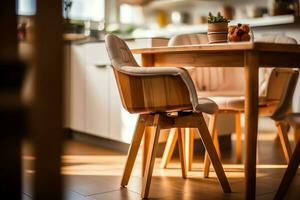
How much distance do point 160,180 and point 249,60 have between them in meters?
0.95

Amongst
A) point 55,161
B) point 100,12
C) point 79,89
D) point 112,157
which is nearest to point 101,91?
point 79,89

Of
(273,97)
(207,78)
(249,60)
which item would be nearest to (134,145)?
(249,60)

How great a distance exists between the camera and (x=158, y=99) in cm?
220

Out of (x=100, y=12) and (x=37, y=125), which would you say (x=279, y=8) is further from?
(x=37, y=125)

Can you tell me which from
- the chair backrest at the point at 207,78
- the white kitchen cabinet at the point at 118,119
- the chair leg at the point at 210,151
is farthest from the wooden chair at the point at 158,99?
the white kitchen cabinet at the point at 118,119

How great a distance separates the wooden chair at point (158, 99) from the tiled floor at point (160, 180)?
5.9 inches

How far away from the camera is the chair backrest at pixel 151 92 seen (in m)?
2.18

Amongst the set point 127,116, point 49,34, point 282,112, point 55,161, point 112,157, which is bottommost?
point 112,157

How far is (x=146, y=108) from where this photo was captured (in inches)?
87.0

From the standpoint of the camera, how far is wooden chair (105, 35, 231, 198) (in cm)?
216

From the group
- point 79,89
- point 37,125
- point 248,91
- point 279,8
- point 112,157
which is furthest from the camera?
point 279,8

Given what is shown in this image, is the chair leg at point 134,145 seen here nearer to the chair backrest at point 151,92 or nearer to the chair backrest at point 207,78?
the chair backrest at point 151,92

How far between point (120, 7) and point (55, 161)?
18.5ft

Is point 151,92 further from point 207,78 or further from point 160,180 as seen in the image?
point 207,78
